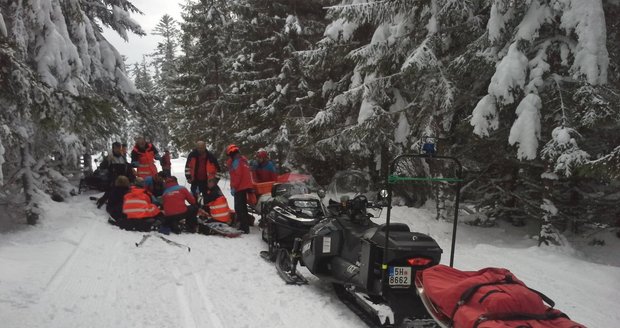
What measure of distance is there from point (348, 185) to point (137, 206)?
4975mm

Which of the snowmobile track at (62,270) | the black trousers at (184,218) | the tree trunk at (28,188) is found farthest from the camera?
the black trousers at (184,218)

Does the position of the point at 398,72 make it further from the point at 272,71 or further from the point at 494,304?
the point at 272,71

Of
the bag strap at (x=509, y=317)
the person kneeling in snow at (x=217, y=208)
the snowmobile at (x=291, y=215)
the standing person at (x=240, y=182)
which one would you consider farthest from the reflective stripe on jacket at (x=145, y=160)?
the bag strap at (x=509, y=317)

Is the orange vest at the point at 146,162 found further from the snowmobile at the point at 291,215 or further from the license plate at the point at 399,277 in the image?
the license plate at the point at 399,277

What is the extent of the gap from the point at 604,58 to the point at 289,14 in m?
11.8

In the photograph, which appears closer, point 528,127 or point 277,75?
point 528,127

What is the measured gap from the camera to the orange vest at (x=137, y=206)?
8.80 m

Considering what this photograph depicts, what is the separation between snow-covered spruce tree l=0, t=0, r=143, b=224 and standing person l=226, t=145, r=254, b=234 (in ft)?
7.93

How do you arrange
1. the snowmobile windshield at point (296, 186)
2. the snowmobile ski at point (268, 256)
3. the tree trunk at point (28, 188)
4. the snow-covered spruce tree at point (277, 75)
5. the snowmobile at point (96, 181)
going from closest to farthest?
the snowmobile ski at point (268, 256), the snowmobile windshield at point (296, 186), the tree trunk at point (28, 188), the snowmobile at point (96, 181), the snow-covered spruce tree at point (277, 75)

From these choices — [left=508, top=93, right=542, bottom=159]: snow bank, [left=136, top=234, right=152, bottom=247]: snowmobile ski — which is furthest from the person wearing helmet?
[left=508, top=93, right=542, bottom=159]: snow bank

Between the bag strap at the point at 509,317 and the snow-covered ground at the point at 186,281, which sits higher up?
the bag strap at the point at 509,317

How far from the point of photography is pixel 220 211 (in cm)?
923

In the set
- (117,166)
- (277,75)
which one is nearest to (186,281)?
(117,166)

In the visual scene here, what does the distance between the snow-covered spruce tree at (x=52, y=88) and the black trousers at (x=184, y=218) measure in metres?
2.11
